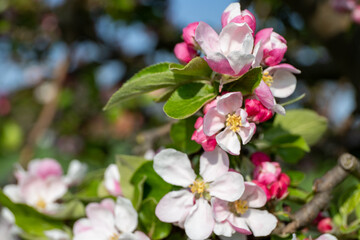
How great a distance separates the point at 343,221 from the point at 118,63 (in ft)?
6.52

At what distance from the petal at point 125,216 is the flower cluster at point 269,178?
0.62 ft

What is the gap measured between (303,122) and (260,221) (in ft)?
0.82

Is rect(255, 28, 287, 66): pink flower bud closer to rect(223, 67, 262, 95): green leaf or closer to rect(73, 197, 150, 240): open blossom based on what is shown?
rect(223, 67, 262, 95): green leaf

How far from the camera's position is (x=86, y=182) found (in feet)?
2.99

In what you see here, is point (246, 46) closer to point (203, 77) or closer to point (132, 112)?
point (203, 77)

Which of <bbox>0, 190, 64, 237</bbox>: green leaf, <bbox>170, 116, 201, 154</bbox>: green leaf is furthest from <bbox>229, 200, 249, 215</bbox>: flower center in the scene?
<bbox>0, 190, 64, 237</bbox>: green leaf

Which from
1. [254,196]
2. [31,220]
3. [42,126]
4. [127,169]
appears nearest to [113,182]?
[127,169]

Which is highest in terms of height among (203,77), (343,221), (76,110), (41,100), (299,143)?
(41,100)

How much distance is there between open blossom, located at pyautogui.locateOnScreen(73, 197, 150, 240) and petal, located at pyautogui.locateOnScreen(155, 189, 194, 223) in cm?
8

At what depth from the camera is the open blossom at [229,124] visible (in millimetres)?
518

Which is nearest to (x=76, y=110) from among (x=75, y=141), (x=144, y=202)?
(x=75, y=141)

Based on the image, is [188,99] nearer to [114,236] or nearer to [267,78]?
[267,78]

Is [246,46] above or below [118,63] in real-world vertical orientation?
below

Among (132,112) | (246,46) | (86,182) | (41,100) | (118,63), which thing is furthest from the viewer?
(41,100)
